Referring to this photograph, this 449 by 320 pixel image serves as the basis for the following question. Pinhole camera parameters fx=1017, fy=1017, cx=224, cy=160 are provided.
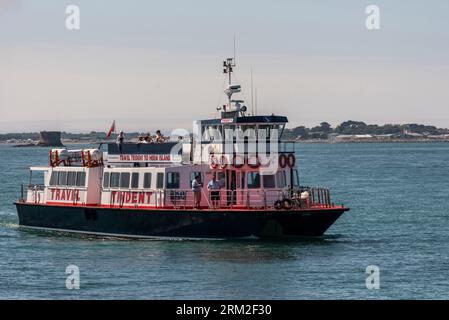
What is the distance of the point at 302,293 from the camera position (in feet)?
108

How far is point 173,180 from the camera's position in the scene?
44.2 meters

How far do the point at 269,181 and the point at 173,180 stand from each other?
13.9 feet

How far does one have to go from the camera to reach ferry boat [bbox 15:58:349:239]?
42.2m

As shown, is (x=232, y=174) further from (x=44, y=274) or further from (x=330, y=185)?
(x=330, y=185)

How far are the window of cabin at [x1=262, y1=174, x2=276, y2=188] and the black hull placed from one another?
192 centimetres

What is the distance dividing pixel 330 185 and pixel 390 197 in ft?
51.4

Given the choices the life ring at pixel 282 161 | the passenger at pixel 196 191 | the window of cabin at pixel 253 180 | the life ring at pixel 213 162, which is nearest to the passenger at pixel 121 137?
the life ring at pixel 213 162

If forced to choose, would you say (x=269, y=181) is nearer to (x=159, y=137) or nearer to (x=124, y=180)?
(x=159, y=137)

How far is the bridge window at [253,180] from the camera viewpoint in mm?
43344

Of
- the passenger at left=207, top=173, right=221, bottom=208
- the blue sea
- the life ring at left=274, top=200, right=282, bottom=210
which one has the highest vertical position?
the passenger at left=207, top=173, right=221, bottom=208

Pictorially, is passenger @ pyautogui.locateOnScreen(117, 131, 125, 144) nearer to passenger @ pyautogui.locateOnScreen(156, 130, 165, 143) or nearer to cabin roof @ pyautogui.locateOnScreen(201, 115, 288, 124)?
passenger @ pyautogui.locateOnScreen(156, 130, 165, 143)

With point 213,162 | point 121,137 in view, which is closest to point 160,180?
point 213,162

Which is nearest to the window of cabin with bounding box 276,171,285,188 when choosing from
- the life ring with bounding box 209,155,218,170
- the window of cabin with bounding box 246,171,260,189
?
the window of cabin with bounding box 246,171,260,189

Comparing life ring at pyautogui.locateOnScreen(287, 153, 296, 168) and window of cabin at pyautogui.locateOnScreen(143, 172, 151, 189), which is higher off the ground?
life ring at pyautogui.locateOnScreen(287, 153, 296, 168)
